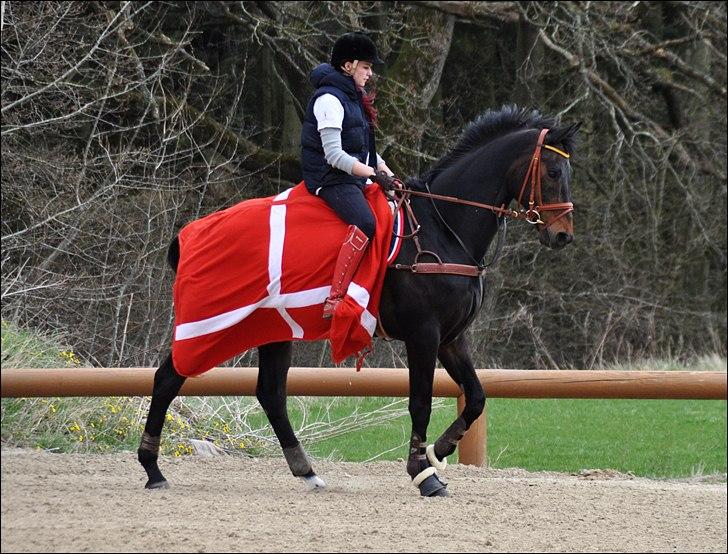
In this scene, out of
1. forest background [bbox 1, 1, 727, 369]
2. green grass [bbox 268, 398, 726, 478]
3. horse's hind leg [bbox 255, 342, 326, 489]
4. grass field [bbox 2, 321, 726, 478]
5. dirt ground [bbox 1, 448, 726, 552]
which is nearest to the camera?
dirt ground [bbox 1, 448, 726, 552]

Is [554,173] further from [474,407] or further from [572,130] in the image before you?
[474,407]

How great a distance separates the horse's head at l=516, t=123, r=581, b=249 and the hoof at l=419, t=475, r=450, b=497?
1.35 metres

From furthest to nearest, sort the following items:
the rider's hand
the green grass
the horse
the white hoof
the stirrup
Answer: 1. the green grass
2. the white hoof
3. the rider's hand
4. the horse
5. the stirrup

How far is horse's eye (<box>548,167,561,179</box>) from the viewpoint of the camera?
19.2 feet

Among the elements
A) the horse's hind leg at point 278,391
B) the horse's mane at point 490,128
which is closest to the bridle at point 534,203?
the horse's mane at point 490,128

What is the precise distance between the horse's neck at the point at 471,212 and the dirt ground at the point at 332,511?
51.6 inches

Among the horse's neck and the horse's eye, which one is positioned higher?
the horse's eye

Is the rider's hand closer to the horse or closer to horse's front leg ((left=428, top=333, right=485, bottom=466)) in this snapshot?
the horse

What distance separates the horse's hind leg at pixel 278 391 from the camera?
624 cm

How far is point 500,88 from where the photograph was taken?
660 inches

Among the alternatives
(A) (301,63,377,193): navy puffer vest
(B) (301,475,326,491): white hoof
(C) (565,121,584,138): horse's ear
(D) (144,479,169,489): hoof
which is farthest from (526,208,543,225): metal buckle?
(D) (144,479,169,489): hoof

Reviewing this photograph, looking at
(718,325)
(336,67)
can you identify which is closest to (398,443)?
(336,67)

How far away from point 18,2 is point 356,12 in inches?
151

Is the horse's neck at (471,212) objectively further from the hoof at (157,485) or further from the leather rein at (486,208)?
the hoof at (157,485)
